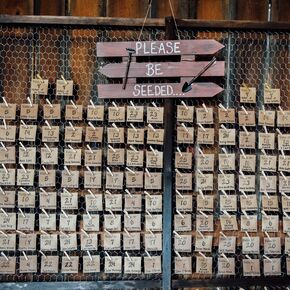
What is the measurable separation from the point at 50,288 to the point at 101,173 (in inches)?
23.7

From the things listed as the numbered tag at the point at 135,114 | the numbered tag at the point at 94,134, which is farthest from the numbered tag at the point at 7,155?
the numbered tag at the point at 135,114

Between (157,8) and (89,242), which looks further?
(157,8)

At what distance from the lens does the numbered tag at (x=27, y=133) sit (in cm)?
240

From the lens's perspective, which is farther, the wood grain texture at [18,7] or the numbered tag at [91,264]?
the wood grain texture at [18,7]

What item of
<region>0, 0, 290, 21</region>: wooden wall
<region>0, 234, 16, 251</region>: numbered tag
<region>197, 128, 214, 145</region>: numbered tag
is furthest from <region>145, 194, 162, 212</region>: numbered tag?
<region>0, 0, 290, 21</region>: wooden wall

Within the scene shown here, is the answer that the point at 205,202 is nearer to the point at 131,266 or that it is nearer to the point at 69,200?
the point at 131,266

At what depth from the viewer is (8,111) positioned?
240 centimetres

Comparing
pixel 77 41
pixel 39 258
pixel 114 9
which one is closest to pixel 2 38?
pixel 77 41

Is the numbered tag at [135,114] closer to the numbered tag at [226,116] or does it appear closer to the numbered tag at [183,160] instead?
the numbered tag at [183,160]

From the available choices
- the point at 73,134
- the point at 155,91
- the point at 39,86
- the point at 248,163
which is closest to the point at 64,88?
the point at 39,86

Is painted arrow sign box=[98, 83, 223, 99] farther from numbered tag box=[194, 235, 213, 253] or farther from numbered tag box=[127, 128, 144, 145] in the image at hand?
numbered tag box=[194, 235, 213, 253]

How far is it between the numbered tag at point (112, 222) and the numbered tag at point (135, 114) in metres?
0.48

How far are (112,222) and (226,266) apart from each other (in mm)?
595

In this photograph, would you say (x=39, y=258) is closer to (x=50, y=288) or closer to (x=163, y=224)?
(x=50, y=288)
